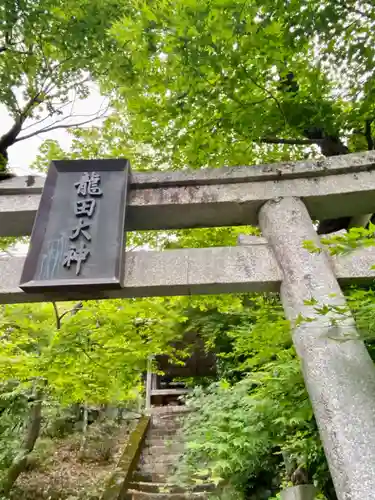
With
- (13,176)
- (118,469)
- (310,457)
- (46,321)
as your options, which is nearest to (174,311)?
(46,321)

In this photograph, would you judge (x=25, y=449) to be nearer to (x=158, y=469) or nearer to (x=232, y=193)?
(x=158, y=469)

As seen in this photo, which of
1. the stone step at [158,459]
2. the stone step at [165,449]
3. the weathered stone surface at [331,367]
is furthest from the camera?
the stone step at [165,449]

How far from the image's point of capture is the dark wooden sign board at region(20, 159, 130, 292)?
2.65 m

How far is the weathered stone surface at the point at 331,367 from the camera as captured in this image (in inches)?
76.8

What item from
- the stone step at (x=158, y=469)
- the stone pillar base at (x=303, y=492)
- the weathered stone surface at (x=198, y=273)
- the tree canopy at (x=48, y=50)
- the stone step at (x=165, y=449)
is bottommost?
the stone pillar base at (x=303, y=492)

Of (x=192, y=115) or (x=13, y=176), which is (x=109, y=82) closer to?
(x=192, y=115)

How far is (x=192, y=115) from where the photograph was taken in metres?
3.91

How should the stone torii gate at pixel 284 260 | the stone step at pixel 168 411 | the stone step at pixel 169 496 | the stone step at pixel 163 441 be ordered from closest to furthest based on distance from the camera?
the stone torii gate at pixel 284 260, the stone step at pixel 169 496, the stone step at pixel 163 441, the stone step at pixel 168 411

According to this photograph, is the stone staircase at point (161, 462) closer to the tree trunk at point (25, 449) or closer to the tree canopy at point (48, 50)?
the tree trunk at point (25, 449)

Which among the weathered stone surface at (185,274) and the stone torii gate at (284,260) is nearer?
the stone torii gate at (284,260)

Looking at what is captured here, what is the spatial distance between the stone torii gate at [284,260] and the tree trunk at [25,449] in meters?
4.89

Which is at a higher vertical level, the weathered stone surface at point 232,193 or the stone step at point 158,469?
the weathered stone surface at point 232,193

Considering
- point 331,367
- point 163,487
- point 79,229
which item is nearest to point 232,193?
point 79,229

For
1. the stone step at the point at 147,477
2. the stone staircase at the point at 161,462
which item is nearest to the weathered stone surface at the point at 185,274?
the stone staircase at the point at 161,462
